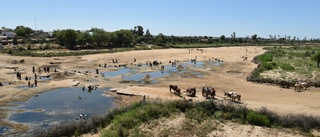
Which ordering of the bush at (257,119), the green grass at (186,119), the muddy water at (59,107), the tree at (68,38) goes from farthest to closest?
the tree at (68,38)
the muddy water at (59,107)
the bush at (257,119)
the green grass at (186,119)

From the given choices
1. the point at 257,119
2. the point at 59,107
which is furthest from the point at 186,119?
the point at 59,107

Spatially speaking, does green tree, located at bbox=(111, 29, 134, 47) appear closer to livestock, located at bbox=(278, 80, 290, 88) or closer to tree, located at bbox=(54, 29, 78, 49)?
tree, located at bbox=(54, 29, 78, 49)

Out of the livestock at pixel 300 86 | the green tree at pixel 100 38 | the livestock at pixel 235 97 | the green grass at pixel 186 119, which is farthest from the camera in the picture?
the green tree at pixel 100 38

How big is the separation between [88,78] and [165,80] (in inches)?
443

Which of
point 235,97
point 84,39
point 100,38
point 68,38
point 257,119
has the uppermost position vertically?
point 100,38

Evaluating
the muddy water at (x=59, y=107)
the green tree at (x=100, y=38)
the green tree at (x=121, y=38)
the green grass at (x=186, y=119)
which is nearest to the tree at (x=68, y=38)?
A: the green tree at (x=100, y=38)

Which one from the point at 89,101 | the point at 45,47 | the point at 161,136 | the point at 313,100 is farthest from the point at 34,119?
the point at 45,47

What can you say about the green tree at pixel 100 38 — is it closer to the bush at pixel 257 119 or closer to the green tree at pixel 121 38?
the green tree at pixel 121 38

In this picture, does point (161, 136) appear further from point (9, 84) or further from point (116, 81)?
point (9, 84)

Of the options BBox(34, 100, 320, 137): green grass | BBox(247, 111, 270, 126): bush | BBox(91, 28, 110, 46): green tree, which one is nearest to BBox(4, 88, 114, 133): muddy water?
BBox(34, 100, 320, 137): green grass

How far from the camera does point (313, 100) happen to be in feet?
90.0

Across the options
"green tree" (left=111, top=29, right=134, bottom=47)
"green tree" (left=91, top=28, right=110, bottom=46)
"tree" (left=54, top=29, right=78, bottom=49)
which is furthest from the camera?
"green tree" (left=111, top=29, right=134, bottom=47)

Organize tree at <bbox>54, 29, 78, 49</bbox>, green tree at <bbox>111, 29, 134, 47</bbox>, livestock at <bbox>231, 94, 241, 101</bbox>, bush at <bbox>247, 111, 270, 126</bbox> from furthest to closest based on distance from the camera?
green tree at <bbox>111, 29, 134, 47</bbox> → tree at <bbox>54, 29, 78, 49</bbox> → livestock at <bbox>231, 94, 241, 101</bbox> → bush at <bbox>247, 111, 270, 126</bbox>

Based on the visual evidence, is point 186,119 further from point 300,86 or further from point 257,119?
point 300,86
